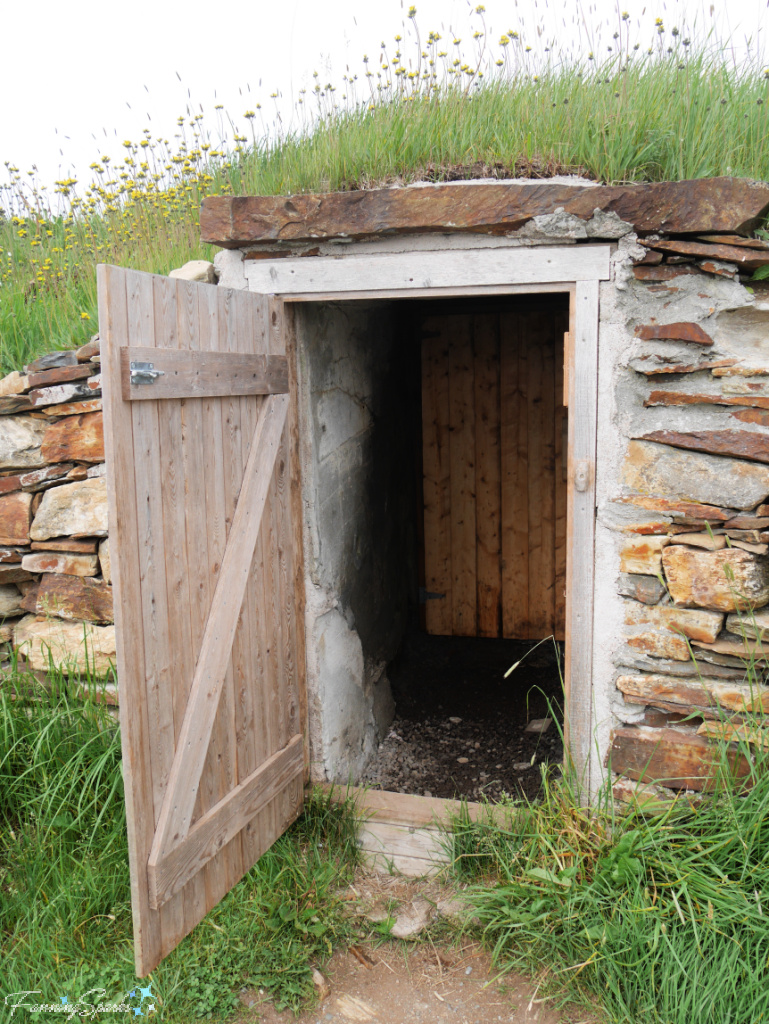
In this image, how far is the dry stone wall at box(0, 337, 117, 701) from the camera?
3.69 m

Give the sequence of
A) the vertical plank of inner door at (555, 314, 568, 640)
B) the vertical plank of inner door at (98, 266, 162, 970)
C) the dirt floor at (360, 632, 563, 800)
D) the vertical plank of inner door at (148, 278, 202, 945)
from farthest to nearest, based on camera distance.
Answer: the vertical plank of inner door at (555, 314, 568, 640) < the dirt floor at (360, 632, 563, 800) < the vertical plank of inner door at (148, 278, 202, 945) < the vertical plank of inner door at (98, 266, 162, 970)

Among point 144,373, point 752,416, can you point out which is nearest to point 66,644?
point 144,373

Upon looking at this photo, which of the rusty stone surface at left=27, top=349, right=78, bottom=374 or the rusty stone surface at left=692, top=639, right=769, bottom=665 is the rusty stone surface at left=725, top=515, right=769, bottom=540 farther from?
the rusty stone surface at left=27, top=349, right=78, bottom=374

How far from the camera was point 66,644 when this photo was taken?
3.78m

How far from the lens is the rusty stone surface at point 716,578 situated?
9.48 ft

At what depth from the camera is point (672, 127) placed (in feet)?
10.9

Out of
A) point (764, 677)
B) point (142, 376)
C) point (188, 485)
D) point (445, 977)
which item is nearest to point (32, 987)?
point (445, 977)

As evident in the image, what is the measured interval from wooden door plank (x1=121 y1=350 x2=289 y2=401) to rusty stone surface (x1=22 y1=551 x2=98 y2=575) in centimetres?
127

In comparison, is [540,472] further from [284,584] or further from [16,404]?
[16,404]

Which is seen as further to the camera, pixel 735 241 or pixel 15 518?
pixel 15 518

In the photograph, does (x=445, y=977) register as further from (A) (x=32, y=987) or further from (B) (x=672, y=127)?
(B) (x=672, y=127)

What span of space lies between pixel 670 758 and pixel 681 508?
92 cm

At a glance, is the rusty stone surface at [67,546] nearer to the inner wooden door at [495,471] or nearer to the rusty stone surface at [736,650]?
the rusty stone surface at [736,650]

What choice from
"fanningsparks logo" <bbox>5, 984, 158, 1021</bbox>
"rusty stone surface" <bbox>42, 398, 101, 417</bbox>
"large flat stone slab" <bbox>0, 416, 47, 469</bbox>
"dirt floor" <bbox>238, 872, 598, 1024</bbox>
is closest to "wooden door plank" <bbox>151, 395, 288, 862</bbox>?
"fanningsparks logo" <bbox>5, 984, 158, 1021</bbox>
